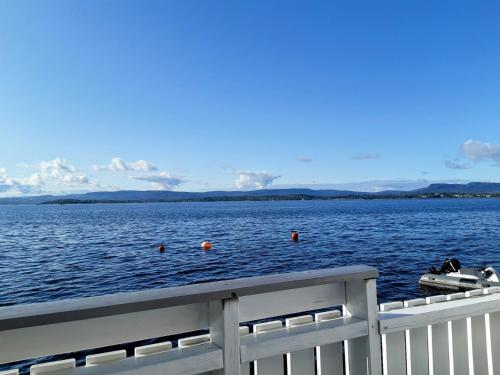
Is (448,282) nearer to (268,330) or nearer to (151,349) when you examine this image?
(268,330)

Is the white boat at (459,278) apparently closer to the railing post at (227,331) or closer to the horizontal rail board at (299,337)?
the horizontal rail board at (299,337)

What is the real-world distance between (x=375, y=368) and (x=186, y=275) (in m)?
18.5

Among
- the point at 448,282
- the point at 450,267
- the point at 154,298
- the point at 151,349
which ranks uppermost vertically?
the point at 154,298

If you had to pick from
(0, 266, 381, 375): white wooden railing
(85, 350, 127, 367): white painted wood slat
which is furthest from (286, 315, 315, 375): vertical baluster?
(85, 350, 127, 367): white painted wood slat

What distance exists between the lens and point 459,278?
15.6 metres

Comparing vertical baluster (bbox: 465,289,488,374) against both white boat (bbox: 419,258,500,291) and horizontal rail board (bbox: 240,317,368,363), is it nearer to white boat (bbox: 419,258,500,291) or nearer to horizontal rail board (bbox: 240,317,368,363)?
horizontal rail board (bbox: 240,317,368,363)

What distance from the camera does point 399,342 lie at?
2.10m

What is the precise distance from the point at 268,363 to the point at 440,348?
47.4 inches

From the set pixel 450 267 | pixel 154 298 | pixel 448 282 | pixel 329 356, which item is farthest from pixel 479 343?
pixel 450 267

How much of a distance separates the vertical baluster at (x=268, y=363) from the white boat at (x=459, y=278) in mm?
15350

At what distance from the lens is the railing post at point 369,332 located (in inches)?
75.5

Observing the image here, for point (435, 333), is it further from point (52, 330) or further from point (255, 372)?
point (52, 330)

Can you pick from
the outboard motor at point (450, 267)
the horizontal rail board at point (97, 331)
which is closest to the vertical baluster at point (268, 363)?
the horizontal rail board at point (97, 331)

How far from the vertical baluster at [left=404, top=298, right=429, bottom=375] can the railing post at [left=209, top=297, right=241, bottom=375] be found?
45.4 inches
